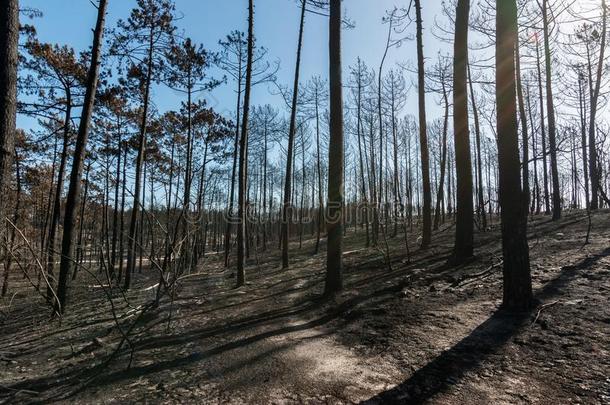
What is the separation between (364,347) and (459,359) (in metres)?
1.19

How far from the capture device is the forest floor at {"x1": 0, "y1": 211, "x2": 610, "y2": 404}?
10.9ft

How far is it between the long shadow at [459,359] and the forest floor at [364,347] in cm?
2

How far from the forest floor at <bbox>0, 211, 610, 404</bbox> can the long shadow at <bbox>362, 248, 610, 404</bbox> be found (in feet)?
0.06

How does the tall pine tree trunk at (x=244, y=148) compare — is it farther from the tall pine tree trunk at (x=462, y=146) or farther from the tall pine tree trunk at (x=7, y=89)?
the tall pine tree trunk at (x=7, y=89)

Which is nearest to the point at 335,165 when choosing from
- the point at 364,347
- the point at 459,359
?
the point at 364,347

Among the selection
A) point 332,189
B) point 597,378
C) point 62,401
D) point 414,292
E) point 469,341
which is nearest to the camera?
point 597,378

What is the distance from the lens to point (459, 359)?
374 cm

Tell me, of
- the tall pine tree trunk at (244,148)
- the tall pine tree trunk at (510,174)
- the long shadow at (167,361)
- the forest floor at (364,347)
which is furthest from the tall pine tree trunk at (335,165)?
the tall pine tree trunk at (244,148)

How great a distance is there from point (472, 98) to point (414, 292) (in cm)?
1424

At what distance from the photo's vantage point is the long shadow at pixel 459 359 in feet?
10.5

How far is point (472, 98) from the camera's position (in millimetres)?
17281

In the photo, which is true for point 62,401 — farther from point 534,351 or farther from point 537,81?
point 537,81

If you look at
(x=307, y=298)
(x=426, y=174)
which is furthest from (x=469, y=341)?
(x=426, y=174)

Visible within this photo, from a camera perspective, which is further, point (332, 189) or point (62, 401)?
point (332, 189)
